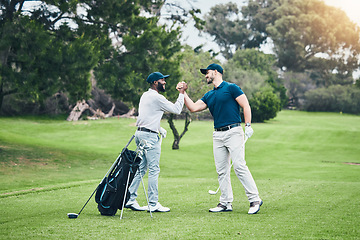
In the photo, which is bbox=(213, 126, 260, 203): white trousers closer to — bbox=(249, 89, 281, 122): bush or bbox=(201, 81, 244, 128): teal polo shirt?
bbox=(201, 81, 244, 128): teal polo shirt

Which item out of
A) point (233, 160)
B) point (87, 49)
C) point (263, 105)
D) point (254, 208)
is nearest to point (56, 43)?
point (87, 49)

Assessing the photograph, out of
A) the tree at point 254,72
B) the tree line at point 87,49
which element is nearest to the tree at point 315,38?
the tree at point 254,72

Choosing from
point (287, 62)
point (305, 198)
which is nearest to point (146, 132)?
point (305, 198)

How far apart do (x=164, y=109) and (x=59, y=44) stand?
12.1 m

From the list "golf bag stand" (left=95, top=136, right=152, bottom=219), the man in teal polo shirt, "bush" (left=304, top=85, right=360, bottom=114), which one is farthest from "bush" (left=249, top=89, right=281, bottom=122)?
"golf bag stand" (left=95, top=136, right=152, bottom=219)

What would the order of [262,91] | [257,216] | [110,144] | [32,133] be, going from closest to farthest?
[257,216] < [110,144] < [32,133] < [262,91]

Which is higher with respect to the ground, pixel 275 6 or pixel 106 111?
pixel 275 6

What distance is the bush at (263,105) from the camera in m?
46.3

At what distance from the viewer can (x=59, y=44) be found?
58.5ft

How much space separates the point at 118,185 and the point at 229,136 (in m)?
1.85

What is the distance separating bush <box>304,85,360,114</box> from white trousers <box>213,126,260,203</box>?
181 feet

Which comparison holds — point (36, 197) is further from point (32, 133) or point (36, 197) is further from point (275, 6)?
point (275, 6)

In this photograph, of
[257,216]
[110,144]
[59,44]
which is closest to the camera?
[257,216]

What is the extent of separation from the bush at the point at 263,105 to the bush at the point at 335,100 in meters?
15.7
